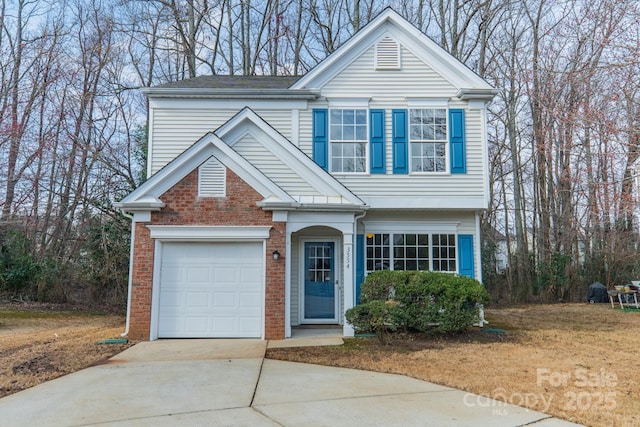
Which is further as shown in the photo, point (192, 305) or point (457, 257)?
point (457, 257)

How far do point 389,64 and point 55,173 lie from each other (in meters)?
Answer: 14.7

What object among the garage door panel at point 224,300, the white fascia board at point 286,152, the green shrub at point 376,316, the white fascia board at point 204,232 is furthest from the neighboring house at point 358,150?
the garage door panel at point 224,300

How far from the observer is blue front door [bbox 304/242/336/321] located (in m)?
11.2

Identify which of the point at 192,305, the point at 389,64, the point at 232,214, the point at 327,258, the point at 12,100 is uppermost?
the point at 12,100

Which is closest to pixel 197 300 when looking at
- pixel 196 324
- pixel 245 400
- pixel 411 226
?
pixel 196 324

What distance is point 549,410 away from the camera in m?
4.83

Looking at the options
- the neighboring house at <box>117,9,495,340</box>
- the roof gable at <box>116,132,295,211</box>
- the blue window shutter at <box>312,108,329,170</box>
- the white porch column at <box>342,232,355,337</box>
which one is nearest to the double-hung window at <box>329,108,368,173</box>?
the neighboring house at <box>117,9,495,340</box>

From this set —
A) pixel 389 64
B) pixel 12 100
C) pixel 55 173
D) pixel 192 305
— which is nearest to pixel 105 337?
pixel 192 305

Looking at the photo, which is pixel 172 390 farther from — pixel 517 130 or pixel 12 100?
pixel 517 130

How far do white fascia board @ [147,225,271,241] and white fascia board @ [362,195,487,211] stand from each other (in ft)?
Result: 10.1

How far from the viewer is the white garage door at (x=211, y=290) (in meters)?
9.30

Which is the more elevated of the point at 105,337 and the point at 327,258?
the point at 327,258

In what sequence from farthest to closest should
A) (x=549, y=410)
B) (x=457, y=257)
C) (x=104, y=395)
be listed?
(x=457, y=257) → (x=104, y=395) → (x=549, y=410)

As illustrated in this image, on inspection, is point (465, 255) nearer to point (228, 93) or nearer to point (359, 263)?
point (359, 263)
